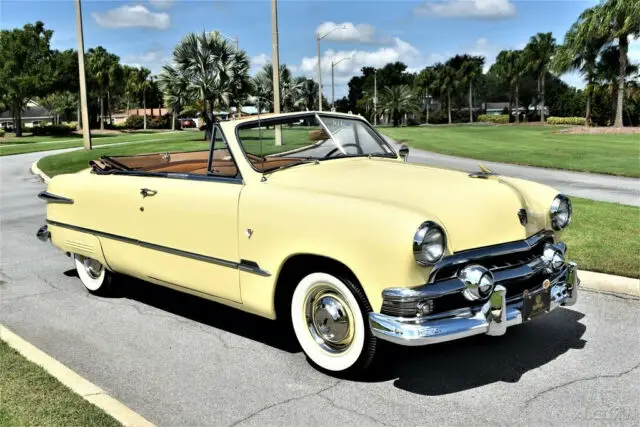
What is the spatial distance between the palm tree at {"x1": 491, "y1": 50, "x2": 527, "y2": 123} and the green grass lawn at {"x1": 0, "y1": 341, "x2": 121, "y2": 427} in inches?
2931

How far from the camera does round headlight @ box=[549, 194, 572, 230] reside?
4.18 metres

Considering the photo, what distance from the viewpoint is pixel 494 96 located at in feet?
443

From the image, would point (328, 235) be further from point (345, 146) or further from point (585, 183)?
point (585, 183)

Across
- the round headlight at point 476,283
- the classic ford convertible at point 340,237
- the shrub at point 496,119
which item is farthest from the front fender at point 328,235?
the shrub at point 496,119

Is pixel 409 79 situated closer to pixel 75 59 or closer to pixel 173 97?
pixel 75 59

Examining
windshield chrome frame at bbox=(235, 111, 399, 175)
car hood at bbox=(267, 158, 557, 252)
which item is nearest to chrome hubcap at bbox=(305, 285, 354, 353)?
car hood at bbox=(267, 158, 557, 252)

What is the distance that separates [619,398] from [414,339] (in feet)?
4.20

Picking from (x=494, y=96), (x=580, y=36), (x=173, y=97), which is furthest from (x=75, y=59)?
(x=494, y=96)

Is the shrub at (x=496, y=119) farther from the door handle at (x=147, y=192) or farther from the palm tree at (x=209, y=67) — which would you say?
the door handle at (x=147, y=192)

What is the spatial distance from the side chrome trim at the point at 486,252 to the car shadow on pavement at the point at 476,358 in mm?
637

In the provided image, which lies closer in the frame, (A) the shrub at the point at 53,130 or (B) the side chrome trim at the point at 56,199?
(B) the side chrome trim at the point at 56,199

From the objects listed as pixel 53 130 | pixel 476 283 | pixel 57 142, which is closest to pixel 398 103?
pixel 53 130

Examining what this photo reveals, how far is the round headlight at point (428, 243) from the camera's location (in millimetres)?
3273

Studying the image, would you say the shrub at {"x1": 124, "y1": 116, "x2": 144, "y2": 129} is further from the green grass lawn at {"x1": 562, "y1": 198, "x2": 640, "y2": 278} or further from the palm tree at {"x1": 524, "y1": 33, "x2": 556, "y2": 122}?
the green grass lawn at {"x1": 562, "y1": 198, "x2": 640, "y2": 278}
